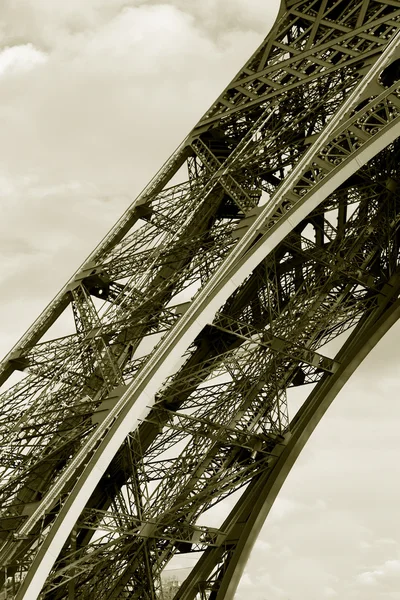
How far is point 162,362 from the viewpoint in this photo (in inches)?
620

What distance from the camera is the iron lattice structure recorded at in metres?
18.6

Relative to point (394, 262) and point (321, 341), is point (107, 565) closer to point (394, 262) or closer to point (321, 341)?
point (321, 341)

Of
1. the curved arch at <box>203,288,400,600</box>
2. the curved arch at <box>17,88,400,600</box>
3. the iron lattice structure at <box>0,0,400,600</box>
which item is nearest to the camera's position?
the curved arch at <box>17,88,400,600</box>

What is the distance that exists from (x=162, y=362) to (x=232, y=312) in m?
6.71

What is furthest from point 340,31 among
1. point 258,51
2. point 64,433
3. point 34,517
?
point 34,517

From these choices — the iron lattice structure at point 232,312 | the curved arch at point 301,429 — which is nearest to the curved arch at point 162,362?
the iron lattice structure at point 232,312

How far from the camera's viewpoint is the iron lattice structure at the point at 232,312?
1862 cm

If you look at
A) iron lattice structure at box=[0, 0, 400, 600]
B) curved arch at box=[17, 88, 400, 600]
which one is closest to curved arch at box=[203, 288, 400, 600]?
iron lattice structure at box=[0, 0, 400, 600]

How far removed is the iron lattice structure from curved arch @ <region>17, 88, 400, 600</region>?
0.09 metres

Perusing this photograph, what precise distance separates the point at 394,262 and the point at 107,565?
911 cm

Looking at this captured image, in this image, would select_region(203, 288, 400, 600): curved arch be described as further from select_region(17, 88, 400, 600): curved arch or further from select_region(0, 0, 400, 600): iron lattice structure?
select_region(17, 88, 400, 600): curved arch

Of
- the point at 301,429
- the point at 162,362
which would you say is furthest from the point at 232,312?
the point at 162,362

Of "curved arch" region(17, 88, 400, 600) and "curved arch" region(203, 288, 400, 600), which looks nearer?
"curved arch" region(17, 88, 400, 600)

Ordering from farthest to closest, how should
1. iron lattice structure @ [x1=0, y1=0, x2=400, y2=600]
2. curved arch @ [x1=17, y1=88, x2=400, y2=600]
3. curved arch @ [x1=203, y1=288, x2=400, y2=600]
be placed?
curved arch @ [x1=203, y1=288, x2=400, y2=600] < iron lattice structure @ [x1=0, y1=0, x2=400, y2=600] < curved arch @ [x1=17, y1=88, x2=400, y2=600]
